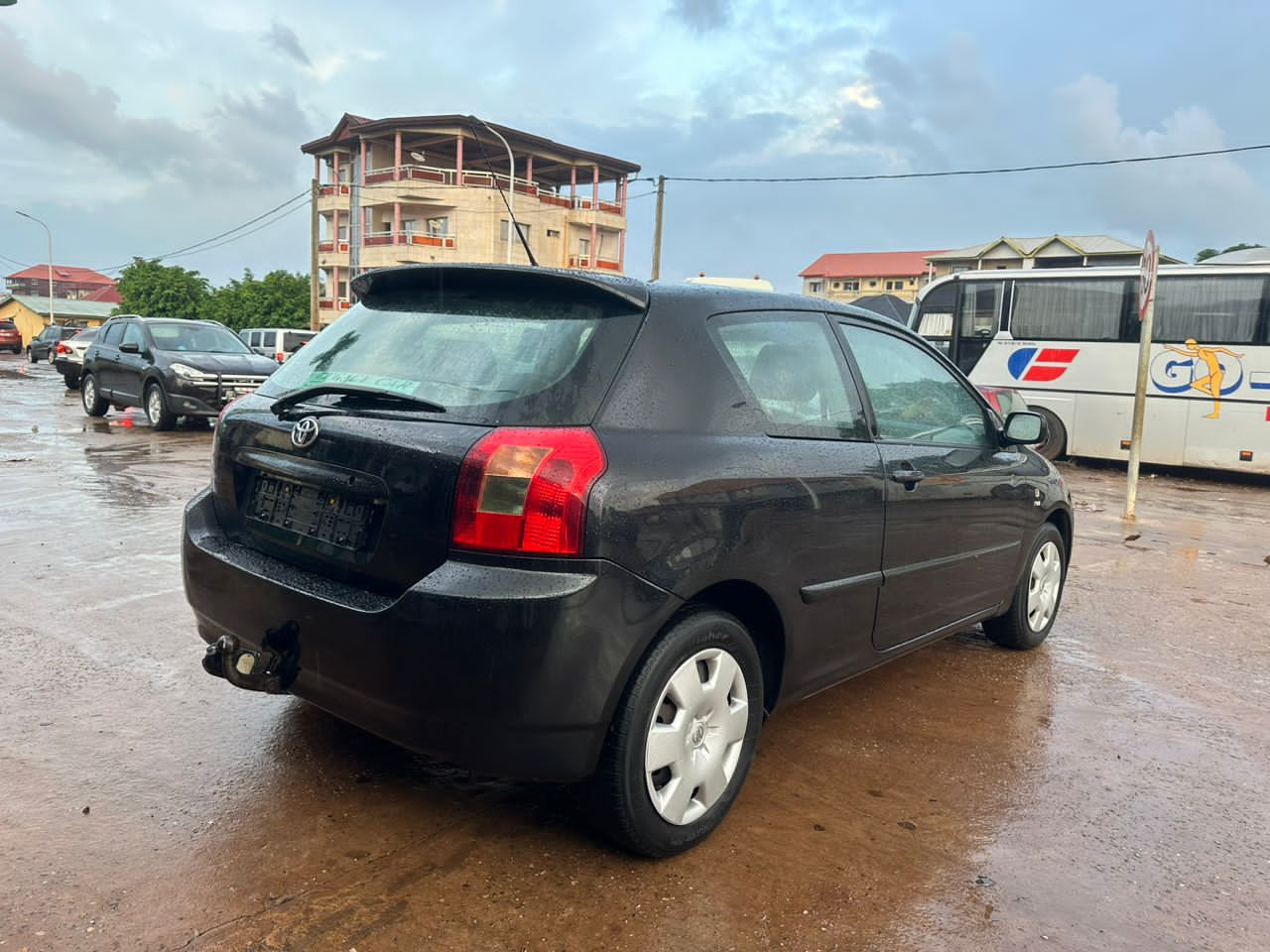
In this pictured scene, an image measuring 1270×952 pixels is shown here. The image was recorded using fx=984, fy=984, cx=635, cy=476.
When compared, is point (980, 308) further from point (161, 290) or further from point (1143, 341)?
point (161, 290)

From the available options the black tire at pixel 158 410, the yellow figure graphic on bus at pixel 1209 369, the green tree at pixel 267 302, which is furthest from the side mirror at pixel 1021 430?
the green tree at pixel 267 302

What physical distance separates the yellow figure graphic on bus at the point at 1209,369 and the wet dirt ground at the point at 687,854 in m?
10.0

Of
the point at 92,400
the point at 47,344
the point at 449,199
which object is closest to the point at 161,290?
the point at 47,344

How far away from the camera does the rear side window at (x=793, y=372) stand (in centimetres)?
317

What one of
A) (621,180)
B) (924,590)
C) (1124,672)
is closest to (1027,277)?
(1124,672)

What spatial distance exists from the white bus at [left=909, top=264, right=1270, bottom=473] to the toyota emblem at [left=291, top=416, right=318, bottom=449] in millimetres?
11960

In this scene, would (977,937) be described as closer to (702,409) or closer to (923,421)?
(702,409)

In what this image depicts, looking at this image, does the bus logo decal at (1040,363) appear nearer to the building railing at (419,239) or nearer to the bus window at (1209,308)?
the bus window at (1209,308)

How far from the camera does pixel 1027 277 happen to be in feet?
50.6

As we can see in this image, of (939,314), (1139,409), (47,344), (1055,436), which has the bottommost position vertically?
(1055,436)

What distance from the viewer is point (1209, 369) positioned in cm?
1377

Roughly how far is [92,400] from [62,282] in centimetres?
15080

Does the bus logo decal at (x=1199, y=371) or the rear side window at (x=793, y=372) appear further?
the bus logo decal at (x=1199, y=371)

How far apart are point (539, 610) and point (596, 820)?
0.70m
